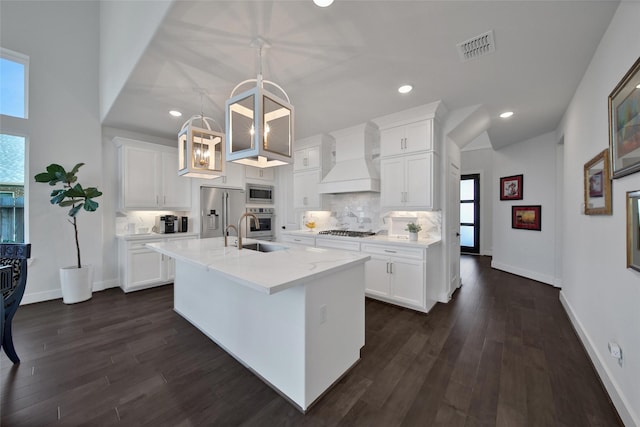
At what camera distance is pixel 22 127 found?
3.34 m

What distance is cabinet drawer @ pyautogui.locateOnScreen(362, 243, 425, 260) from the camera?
3049mm

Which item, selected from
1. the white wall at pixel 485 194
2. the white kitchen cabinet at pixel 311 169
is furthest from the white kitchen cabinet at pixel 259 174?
the white wall at pixel 485 194

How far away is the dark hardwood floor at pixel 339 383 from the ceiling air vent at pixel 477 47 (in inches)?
105

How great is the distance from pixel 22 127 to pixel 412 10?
198 inches

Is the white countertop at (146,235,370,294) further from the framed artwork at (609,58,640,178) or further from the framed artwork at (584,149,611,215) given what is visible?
the framed artwork at (584,149,611,215)

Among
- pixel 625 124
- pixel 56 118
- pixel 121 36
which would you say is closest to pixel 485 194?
pixel 625 124

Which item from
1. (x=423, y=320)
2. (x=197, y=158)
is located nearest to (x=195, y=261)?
(x=197, y=158)

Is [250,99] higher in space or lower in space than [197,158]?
higher

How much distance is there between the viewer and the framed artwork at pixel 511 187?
487cm

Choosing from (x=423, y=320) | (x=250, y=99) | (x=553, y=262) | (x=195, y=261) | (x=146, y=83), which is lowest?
(x=423, y=320)

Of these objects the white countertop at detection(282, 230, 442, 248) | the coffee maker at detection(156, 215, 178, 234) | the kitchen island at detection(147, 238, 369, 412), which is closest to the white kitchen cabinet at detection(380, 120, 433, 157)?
the white countertop at detection(282, 230, 442, 248)

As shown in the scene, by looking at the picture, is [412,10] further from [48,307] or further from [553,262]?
[48,307]

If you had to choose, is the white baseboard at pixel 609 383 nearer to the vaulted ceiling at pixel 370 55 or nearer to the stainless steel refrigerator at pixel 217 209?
the vaulted ceiling at pixel 370 55

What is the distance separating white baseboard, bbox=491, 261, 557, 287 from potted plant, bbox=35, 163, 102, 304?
733 centimetres
